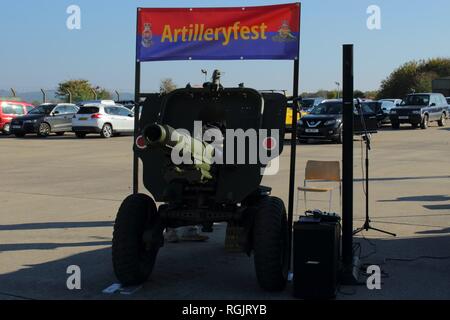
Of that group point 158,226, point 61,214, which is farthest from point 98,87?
point 158,226

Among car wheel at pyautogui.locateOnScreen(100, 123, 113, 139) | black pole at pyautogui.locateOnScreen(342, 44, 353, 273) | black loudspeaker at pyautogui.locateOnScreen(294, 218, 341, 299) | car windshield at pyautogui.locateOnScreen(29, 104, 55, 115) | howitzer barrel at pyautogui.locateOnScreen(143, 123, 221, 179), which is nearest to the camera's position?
howitzer barrel at pyautogui.locateOnScreen(143, 123, 221, 179)

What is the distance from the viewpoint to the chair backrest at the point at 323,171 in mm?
8867

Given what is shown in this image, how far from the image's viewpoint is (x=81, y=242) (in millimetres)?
7402

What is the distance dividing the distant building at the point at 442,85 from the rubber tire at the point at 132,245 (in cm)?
6169

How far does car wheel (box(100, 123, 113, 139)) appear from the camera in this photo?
2696 cm

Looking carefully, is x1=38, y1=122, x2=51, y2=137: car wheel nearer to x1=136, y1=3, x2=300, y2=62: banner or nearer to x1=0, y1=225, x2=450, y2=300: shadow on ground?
x1=0, y1=225, x2=450, y2=300: shadow on ground

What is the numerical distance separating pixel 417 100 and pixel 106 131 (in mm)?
16234

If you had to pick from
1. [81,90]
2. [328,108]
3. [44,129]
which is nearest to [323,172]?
[328,108]

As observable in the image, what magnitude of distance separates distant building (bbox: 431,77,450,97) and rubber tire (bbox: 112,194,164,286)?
202 feet

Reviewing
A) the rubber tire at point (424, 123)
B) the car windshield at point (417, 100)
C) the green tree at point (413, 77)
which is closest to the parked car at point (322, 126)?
the rubber tire at point (424, 123)

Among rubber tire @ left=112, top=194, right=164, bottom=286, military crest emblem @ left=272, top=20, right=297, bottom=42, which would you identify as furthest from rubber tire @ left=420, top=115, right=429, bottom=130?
rubber tire @ left=112, top=194, right=164, bottom=286

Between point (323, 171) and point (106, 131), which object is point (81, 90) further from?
point (323, 171)

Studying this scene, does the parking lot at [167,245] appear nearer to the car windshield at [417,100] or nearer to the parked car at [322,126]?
the parked car at [322,126]

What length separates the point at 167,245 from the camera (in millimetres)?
7367
